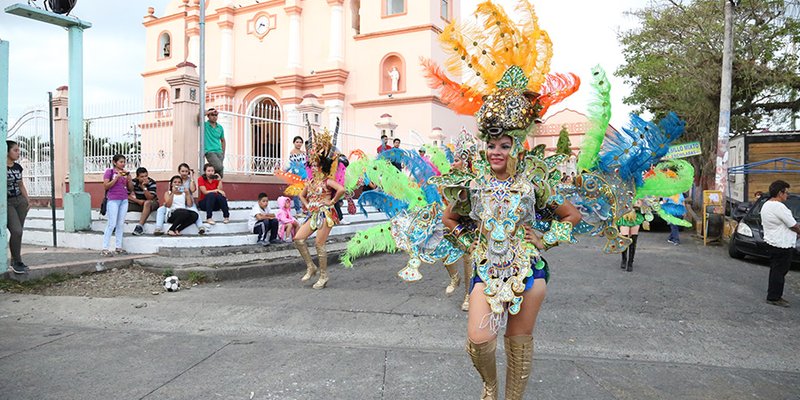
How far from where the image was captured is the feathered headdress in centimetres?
337

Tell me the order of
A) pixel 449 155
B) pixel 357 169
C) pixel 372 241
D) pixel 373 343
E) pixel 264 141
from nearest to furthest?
pixel 373 343 < pixel 372 241 < pixel 357 169 < pixel 449 155 < pixel 264 141

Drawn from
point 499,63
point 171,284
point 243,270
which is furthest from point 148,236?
point 499,63

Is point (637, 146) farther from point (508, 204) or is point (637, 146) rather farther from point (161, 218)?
point (161, 218)

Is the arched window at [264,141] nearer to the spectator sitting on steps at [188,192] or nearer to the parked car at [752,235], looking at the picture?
the spectator sitting on steps at [188,192]

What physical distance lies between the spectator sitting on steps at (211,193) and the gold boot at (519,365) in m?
8.01

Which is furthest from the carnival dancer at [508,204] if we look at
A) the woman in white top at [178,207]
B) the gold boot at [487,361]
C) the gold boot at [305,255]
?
the woman in white top at [178,207]

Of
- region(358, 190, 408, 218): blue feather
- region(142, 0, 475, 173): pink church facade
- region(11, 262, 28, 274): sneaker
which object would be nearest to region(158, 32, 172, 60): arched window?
region(142, 0, 475, 173): pink church facade

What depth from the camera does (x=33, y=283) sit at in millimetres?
7152

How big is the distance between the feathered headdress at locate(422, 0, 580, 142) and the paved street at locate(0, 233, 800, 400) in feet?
6.99

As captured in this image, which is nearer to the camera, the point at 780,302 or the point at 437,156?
the point at 437,156

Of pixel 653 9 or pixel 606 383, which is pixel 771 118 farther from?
pixel 606 383

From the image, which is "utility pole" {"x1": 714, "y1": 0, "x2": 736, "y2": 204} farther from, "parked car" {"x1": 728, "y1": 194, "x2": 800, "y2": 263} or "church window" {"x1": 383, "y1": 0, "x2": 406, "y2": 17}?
"church window" {"x1": 383, "y1": 0, "x2": 406, "y2": 17}

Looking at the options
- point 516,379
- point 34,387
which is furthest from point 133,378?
point 516,379

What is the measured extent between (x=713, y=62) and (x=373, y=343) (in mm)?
17824
